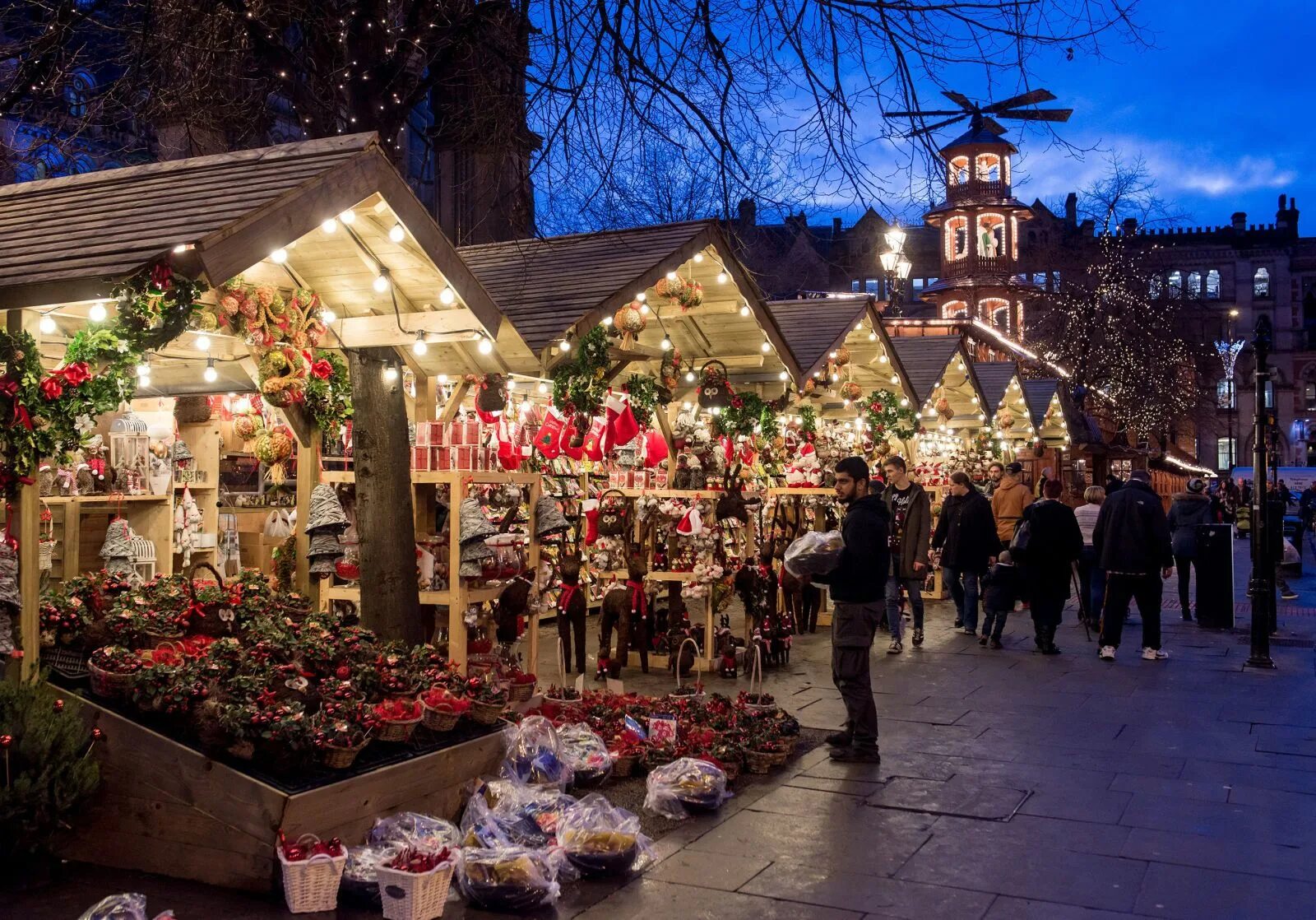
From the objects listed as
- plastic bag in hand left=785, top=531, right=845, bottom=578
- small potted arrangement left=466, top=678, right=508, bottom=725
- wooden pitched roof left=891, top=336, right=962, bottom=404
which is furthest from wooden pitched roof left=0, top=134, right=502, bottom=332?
wooden pitched roof left=891, top=336, right=962, bottom=404

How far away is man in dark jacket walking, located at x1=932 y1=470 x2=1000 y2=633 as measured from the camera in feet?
44.3

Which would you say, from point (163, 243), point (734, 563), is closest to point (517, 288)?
point (734, 563)

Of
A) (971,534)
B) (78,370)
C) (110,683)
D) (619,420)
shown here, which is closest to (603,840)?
(110,683)

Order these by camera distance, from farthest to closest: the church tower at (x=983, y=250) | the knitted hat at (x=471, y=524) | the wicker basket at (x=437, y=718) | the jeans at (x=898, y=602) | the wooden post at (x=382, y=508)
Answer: the church tower at (x=983, y=250)
the jeans at (x=898, y=602)
the knitted hat at (x=471, y=524)
the wooden post at (x=382, y=508)
the wicker basket at (x=437, y=718)

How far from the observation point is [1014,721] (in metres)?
9.01

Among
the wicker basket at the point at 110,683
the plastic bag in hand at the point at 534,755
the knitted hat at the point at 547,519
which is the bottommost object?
the plastic bag in hand at the point at 534,755

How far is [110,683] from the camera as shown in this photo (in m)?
5.61

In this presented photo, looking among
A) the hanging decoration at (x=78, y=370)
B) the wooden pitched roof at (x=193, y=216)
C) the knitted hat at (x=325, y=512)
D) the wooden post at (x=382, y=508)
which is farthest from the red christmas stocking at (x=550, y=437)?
the hanging decoration at (x=78, y=370)

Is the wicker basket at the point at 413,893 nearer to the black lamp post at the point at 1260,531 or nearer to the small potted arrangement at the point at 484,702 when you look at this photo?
the small potted arrangement at the point at 484,702

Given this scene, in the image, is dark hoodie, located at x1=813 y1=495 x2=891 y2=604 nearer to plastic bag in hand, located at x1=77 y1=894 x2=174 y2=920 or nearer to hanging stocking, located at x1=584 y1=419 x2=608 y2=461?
hanging stocking, located at x1=584 y1=419 x2=608 y2=461

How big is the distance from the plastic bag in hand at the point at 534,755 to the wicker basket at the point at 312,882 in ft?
5.26

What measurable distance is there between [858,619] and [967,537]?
621 cm

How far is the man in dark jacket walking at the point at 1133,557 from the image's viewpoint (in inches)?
465

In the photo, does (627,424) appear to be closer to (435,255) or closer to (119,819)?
(435,255)
